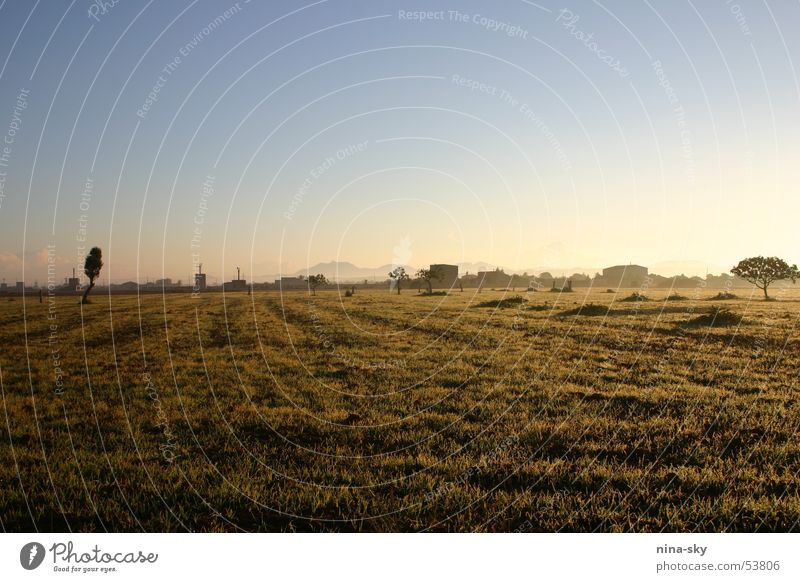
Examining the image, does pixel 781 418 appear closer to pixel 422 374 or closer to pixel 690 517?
pixel 690 517

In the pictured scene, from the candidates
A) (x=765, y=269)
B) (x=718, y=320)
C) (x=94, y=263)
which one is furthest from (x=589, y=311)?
(x=94, y=263)

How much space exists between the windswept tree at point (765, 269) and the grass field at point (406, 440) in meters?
54.9

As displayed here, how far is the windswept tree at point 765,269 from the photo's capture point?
210 ft

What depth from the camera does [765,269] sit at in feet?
211

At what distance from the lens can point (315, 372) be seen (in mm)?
15828

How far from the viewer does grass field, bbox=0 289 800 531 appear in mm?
6598

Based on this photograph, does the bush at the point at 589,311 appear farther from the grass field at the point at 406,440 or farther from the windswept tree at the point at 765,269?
the windswept tree at the point at 765,269

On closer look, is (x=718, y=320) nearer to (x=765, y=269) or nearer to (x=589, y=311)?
(x=589, y=311)

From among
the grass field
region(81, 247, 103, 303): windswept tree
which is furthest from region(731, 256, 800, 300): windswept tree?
region(81, 247, 103, 303): windswept tree

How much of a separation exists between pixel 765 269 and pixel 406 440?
74316mm

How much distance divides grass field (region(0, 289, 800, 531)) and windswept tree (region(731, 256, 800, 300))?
54858 millimetres

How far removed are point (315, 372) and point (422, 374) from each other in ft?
11.8

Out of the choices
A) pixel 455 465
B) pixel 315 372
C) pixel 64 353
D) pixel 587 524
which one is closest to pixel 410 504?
pixel 455 465

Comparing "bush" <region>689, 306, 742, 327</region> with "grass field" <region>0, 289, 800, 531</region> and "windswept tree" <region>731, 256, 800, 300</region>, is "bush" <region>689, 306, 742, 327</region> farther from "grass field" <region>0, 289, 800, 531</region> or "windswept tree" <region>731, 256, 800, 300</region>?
"windswept tree" <region>731, 256, 800, 300</region>
